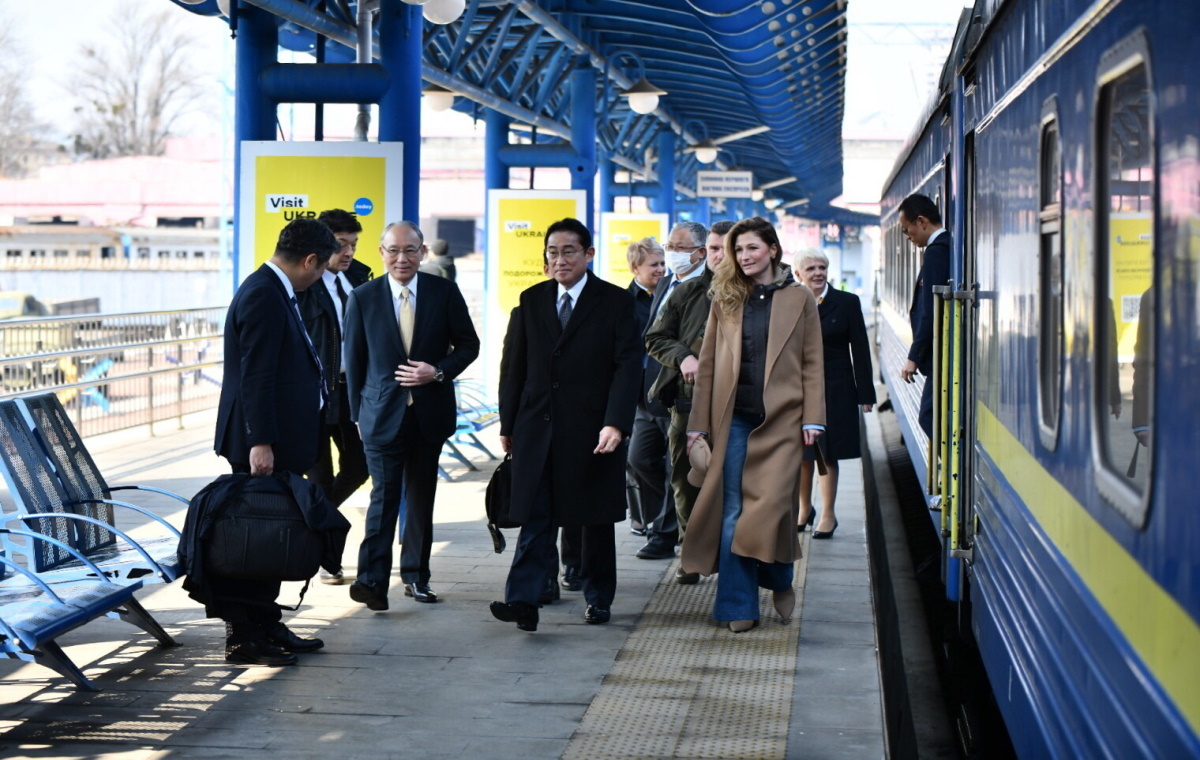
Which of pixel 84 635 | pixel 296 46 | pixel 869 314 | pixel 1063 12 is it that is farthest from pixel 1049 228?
pixel 869 314

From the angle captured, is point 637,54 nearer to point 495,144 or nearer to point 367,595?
point 495,144

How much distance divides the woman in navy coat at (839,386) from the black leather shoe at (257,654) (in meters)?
3.73

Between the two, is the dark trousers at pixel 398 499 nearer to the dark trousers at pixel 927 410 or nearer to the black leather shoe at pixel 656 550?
the black leather shoe at pixel 656 550

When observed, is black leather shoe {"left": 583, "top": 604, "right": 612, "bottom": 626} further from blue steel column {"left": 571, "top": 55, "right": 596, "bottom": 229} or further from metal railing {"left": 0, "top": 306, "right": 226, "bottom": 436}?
blue steel column {"left": 571, "top": 55, "right": 596, "bottom": 229}

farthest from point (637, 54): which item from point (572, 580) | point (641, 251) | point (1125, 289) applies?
point (1125, 289)

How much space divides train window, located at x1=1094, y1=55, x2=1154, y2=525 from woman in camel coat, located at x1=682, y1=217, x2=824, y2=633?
3272 mm

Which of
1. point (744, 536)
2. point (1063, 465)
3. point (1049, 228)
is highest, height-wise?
point (1049, 228)

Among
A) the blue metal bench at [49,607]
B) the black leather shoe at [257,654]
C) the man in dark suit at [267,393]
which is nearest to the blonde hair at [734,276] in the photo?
the man in dark suit at [267,393]

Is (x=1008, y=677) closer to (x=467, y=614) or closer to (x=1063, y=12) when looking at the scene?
(x=1063, y=12)

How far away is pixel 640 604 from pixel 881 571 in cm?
257

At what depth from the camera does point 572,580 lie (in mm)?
7746

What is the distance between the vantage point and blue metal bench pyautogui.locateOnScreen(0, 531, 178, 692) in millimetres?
4715

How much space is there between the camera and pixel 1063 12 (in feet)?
12.4

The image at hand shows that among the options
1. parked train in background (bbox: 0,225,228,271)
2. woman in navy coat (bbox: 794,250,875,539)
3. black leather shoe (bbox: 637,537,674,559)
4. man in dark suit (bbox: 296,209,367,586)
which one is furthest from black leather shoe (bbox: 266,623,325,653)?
parked train in background (bbox: 0,225,228,271)
